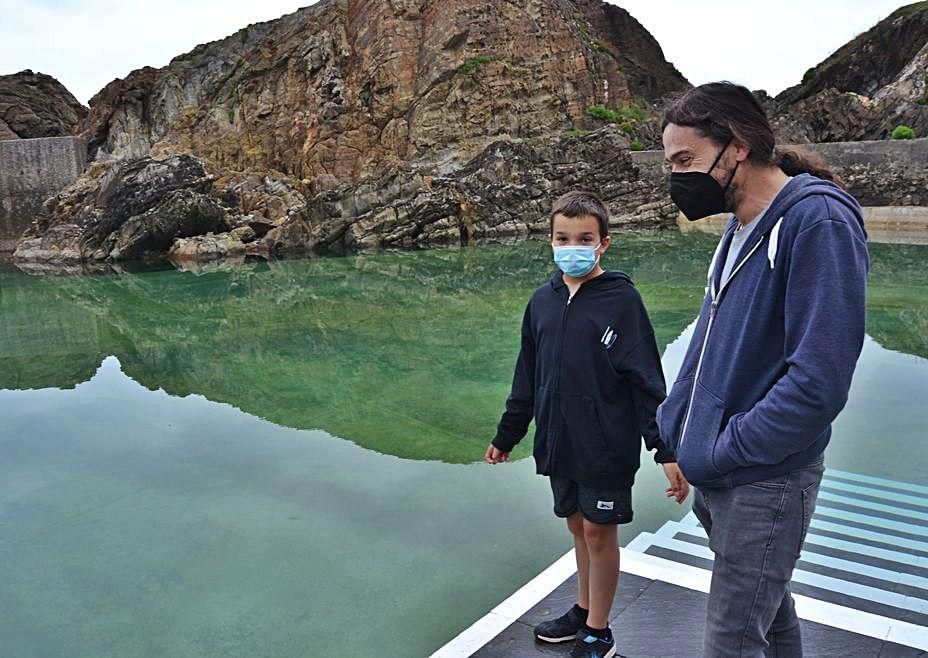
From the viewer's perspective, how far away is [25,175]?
3288cm

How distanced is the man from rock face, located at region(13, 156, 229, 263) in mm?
24851

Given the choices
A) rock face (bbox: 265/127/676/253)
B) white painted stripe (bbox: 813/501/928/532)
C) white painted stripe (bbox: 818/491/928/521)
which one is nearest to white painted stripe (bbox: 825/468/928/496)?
white painted stripe (bbox: 818/491/928/521)

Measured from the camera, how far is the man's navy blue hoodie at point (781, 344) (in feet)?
4.80

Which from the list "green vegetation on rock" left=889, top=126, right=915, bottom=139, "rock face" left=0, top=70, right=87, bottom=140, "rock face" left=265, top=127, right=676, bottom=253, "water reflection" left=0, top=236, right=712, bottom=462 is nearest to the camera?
"water reflection" left=0, top=236, right=712, bottom=462

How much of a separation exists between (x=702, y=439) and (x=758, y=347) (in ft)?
0.74

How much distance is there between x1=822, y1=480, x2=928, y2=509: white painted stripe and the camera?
407 cm

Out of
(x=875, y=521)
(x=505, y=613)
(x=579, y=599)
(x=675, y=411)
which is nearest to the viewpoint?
(x=675, y=411)

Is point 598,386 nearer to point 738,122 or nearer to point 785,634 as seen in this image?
point 785,634

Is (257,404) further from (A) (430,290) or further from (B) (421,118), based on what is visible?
(B) (421,118)

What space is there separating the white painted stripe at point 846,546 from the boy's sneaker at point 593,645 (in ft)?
3.51

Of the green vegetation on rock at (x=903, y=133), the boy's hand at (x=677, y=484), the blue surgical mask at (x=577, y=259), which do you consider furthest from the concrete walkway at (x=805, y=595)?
the green vegetation on rock at (x=903, y=133)

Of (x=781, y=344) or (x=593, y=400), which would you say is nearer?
(x=781, y=344)

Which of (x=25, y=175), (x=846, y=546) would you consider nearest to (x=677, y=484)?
(x=846, y=546)

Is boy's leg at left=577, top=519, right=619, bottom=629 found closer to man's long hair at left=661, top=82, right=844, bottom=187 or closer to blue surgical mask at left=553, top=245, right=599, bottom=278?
blue surgical mask at left=553, top=245, right=599, bottom=278
